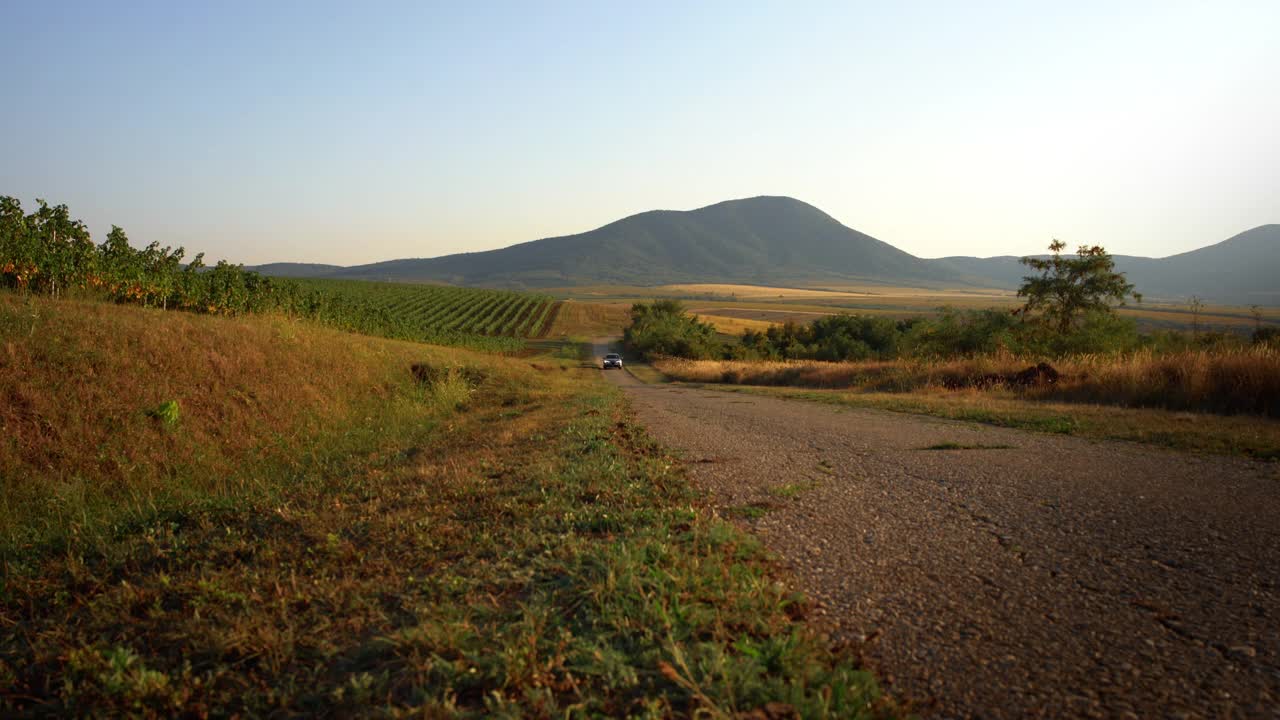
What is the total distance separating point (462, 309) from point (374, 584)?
93.5 m

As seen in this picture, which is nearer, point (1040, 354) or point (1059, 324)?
point (1040, 354)

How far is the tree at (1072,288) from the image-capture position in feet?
103

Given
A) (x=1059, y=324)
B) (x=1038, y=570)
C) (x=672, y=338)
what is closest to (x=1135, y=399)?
(x=1038, y=570)

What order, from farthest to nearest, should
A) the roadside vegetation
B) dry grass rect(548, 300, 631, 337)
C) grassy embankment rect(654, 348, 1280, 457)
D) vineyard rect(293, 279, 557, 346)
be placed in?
dry grass rect(548, 300, 631, 337)
vineyard rect(293, 279, 557, 346)
the roadside vegetation
grassy embankment rect(654, 348, 1280, 457)

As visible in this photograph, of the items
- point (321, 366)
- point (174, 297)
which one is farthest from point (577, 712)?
point (174, 297)

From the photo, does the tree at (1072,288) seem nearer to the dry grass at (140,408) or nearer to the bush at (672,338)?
the bush at (672,338)

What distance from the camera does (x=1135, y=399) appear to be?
14570 millimetres

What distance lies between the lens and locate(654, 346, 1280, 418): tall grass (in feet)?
41.8

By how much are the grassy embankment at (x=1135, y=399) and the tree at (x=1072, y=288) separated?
13.3 m

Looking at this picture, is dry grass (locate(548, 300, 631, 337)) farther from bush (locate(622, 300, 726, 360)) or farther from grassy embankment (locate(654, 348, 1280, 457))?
grassy embankment (locate(654, 348, 1280, 457))

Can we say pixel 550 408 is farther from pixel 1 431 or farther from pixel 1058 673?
pixel 1058 673

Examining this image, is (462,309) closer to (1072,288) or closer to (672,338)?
(672,338)

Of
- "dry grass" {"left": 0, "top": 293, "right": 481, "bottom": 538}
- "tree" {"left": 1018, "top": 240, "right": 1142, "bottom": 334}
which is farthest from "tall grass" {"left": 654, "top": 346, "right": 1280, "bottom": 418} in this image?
"dry grass" {"left": 0, "top": 293, "right": 481, "bottom": 538}

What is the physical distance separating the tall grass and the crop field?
52.2m
